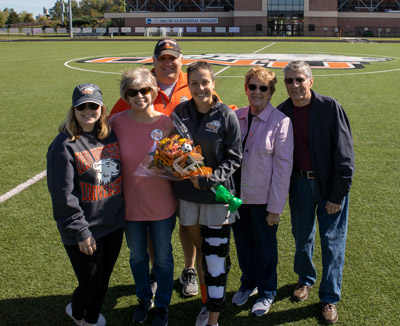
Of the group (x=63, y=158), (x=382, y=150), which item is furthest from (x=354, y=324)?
(x=382, y=150)

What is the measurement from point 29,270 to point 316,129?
283 cm

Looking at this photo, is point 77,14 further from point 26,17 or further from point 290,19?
point 290,19

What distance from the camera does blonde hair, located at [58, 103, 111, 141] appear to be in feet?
9.03

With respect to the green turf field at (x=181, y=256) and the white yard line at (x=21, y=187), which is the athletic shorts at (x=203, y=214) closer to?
the green turf field at (x=181, y=256)

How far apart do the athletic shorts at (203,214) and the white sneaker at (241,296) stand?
808 millimetres

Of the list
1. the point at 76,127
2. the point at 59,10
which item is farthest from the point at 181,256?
the point at 59,10

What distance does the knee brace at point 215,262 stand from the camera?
3016 mm

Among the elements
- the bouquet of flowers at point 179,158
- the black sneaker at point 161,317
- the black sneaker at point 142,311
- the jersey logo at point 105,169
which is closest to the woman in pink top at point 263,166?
the bouquet of flowers at point 179,158

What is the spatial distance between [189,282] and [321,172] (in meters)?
1.48

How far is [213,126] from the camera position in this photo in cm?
286

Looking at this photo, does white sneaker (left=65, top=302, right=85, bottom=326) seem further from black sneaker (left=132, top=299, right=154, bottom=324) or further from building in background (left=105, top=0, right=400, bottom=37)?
building in background (left=105, top=0, right=400, bottom=37)

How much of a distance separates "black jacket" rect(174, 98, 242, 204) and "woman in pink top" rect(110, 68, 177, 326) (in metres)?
0.20

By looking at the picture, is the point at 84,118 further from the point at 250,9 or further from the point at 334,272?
the point at 250,9

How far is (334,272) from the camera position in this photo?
3260 mm
